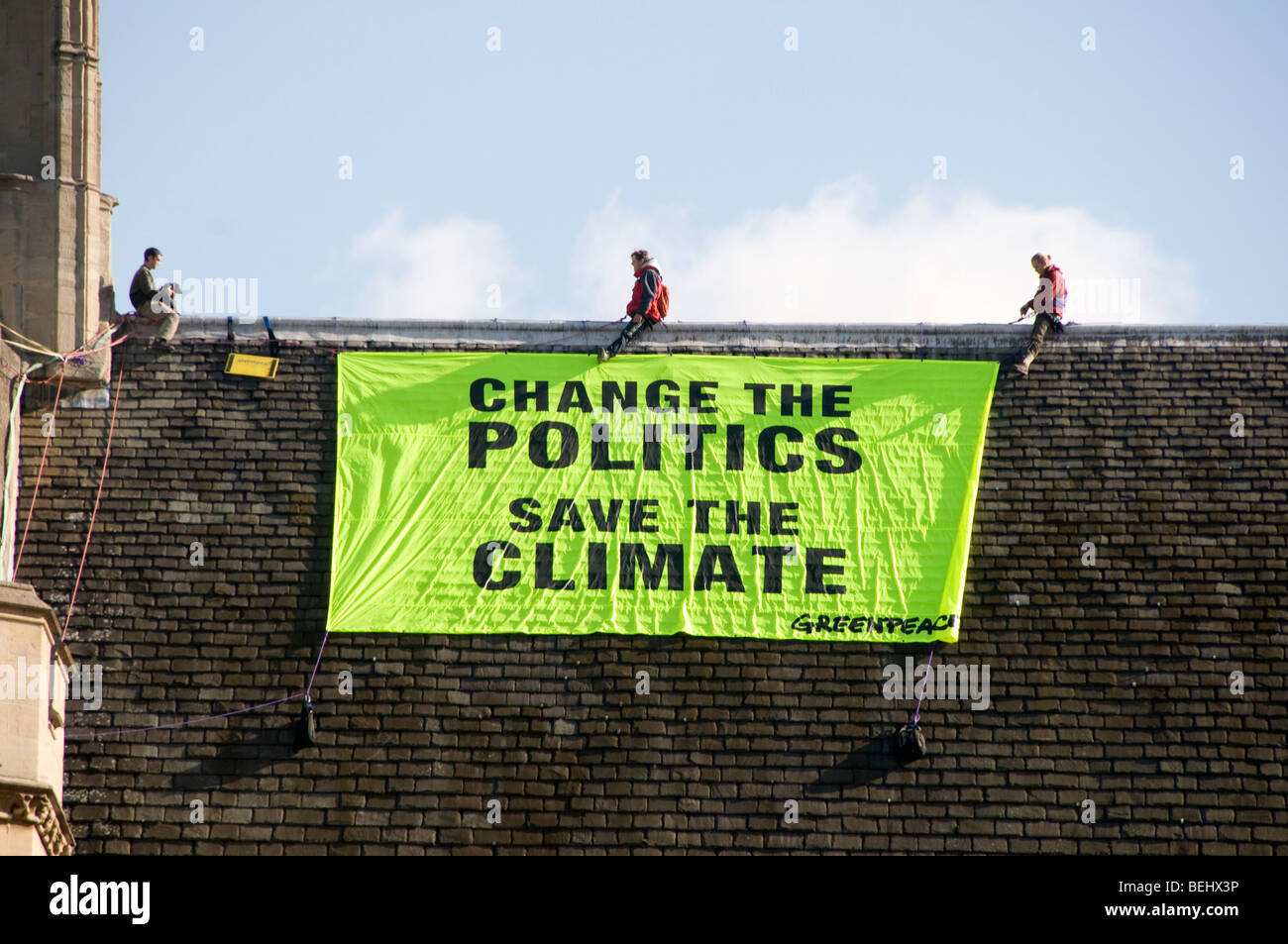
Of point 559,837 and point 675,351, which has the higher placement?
point 675,351

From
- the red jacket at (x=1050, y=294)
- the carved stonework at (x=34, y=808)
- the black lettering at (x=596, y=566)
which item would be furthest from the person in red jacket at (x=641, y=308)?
the carved stonework at (x=34, y=808)

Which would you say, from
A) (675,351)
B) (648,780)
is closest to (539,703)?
(648,780)

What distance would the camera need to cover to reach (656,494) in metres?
24.9

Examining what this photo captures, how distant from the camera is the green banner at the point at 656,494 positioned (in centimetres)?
2409

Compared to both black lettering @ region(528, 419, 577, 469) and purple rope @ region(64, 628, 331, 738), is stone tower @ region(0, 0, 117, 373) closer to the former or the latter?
purple rope @ region(64, 628, 331, 738)

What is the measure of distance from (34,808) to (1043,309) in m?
13.6

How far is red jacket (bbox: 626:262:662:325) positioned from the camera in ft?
84.7

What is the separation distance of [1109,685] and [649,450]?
6113 millimetres

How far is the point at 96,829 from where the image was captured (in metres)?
22.5

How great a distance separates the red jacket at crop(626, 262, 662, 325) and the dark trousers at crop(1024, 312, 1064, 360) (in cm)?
466

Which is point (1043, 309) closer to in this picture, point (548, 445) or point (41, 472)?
point (548, 445)

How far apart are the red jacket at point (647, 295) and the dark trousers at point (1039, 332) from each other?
15.3 feet
